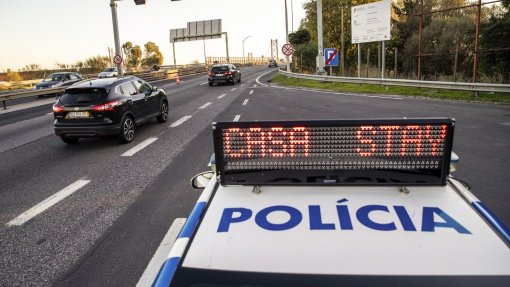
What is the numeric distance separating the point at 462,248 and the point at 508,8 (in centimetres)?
2754

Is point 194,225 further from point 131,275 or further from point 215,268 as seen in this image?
point 131,275

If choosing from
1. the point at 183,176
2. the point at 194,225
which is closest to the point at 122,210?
the point at 183,176

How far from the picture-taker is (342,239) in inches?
71.4

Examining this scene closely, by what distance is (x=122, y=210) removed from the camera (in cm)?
524

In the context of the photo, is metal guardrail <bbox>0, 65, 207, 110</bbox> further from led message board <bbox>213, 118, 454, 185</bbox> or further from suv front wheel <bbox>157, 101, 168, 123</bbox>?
led message board <bbox>213, 118, 454, 185</bbox>

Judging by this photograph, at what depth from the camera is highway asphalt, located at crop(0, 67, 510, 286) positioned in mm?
3902

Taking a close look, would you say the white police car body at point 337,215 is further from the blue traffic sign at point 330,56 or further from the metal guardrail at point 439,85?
the blue traffic sign at point 330,56

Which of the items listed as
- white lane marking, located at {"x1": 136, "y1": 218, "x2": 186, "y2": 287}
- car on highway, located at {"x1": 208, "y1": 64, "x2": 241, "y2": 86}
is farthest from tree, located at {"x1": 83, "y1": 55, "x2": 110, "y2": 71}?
white lane marking, located at {"x1": 136, "y1": 218, "x2": 186, "y2": 287}

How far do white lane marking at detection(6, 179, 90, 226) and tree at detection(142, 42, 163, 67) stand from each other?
3379 inches

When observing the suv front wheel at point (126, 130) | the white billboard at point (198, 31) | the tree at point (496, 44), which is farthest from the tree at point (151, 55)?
the suv front wheel at point (126, 130)

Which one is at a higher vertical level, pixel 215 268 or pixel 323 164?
pixel 323 164

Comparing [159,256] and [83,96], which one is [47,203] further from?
[83,96]

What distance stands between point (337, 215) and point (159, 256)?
8.23 ft

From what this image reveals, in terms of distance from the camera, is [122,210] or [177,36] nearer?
[122,210]
